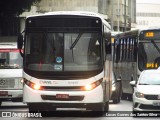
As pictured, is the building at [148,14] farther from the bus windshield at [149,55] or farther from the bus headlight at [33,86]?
the bus headlight at [33,86]

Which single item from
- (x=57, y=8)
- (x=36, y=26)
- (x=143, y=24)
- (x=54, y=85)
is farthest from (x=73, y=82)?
(x=143, y=24)

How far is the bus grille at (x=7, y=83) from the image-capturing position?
26844 mm

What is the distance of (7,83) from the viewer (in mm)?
26906

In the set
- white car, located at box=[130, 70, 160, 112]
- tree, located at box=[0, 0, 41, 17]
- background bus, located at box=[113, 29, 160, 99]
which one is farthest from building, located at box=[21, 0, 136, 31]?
white car, located at box=[130, 70, 160, 112]

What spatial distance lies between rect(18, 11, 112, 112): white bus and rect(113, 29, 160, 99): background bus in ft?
32.2

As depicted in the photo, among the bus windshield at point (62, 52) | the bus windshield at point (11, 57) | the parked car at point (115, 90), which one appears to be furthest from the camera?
the parked car at point (115, 90)

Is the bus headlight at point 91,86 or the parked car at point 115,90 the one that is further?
the parked car at point 115,90

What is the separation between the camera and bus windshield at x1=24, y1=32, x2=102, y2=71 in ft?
70.2

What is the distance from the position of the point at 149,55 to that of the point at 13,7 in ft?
48.9

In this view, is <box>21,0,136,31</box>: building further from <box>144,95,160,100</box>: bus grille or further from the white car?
<box>144,95,160,100</box>: bus grille

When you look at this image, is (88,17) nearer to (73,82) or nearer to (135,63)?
(73,82)


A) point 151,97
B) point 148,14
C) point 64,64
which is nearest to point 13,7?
point 64,64

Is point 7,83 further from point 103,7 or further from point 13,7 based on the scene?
point 103,7

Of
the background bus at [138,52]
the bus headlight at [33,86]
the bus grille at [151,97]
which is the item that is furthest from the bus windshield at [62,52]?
the background bus at [138,52]
